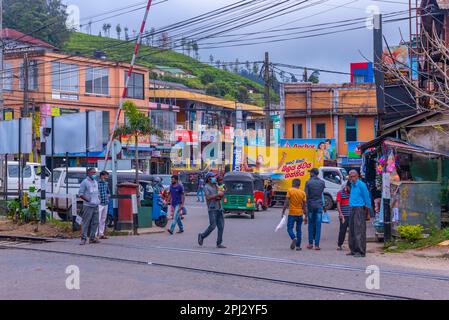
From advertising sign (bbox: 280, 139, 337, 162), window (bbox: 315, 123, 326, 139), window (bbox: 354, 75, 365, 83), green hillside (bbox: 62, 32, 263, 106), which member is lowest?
advertising sign (bbox: 280, 139, 337, 162)

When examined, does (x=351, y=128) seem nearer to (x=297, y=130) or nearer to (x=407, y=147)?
(x=297, y=130)

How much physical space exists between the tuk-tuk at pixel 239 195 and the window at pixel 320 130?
22.0 meters

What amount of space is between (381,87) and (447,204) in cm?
→ 491

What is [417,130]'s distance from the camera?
18.9 m

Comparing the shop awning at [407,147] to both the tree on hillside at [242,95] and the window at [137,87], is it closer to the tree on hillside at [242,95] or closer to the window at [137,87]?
the window at [137,87]

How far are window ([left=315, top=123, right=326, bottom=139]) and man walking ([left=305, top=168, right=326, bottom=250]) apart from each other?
3395cm

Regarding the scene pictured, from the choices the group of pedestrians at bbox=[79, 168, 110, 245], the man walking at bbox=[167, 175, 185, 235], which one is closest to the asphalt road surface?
the group of pedestrians at bbox=[79, 168, 110, 245]

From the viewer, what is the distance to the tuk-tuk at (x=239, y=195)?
2750cm

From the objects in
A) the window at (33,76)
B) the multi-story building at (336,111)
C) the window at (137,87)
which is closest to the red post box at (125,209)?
the multi-story building at (336,111)

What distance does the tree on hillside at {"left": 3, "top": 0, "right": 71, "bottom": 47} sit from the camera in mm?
84812

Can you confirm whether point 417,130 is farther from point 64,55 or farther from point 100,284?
point 64,55

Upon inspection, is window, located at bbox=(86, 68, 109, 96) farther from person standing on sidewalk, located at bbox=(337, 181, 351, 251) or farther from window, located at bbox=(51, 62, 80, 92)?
person standing on sidewalk, located at bbox=(337, 181, 351, 251)
